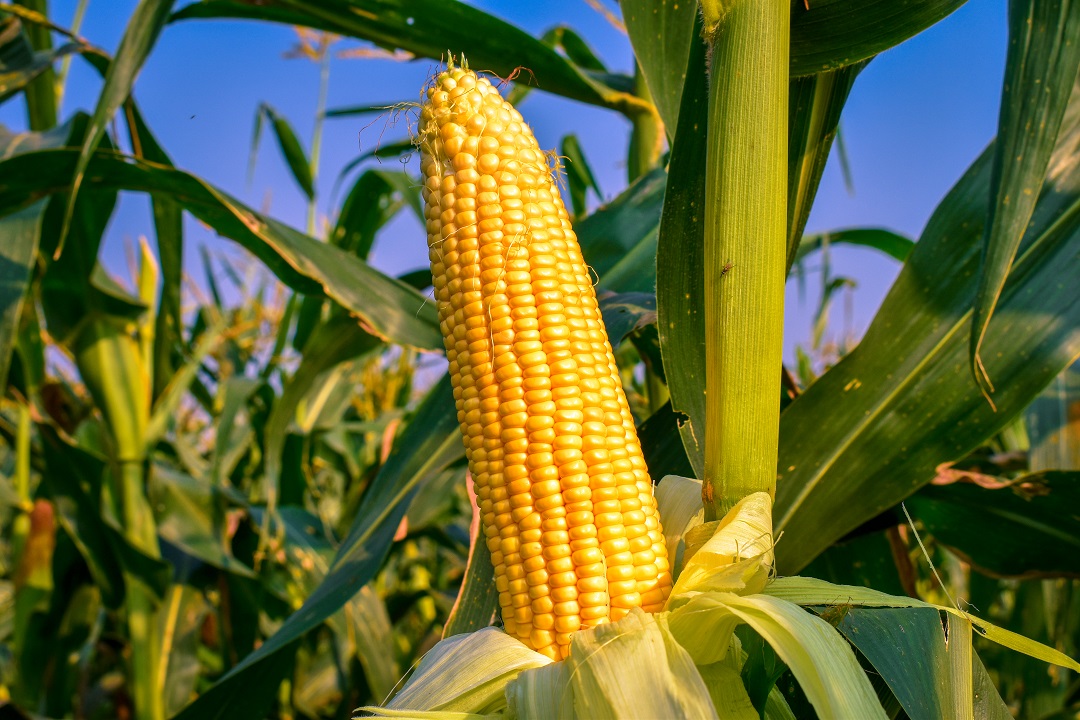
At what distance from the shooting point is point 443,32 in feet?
5.18

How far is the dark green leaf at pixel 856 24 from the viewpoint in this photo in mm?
848

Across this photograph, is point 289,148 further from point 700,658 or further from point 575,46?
point 700,658

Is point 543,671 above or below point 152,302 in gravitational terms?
below

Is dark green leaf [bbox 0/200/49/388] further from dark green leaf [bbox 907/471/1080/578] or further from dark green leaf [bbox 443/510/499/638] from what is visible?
dark green leaf [bbox 907/471/1080/578]

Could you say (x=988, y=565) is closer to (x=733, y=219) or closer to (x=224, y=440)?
(x=733, y=219)

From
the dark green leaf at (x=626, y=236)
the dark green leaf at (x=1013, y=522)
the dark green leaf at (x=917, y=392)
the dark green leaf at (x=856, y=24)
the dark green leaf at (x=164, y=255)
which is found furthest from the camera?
the dark green leaf at (x=164, y=255)

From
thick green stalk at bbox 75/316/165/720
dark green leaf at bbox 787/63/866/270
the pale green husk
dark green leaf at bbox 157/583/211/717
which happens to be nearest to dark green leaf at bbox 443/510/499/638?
the pale green husk

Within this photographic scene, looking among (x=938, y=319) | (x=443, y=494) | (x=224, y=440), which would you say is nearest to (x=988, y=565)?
(x=938, y=319)

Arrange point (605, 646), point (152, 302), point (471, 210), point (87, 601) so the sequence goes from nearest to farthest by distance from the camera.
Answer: point (605, 646), point (471, 210), point (152, 302), point (87, 601)

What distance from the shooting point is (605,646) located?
0.68 meters

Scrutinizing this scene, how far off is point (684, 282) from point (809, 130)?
0.24m

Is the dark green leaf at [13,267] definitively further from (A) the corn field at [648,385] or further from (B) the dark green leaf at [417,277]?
(B) the dark green leaf at [417,277]

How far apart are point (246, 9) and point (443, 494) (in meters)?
1.44

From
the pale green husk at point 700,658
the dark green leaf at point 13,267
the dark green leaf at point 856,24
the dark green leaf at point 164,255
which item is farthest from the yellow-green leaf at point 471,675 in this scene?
the dark green leaf at point 164,255
